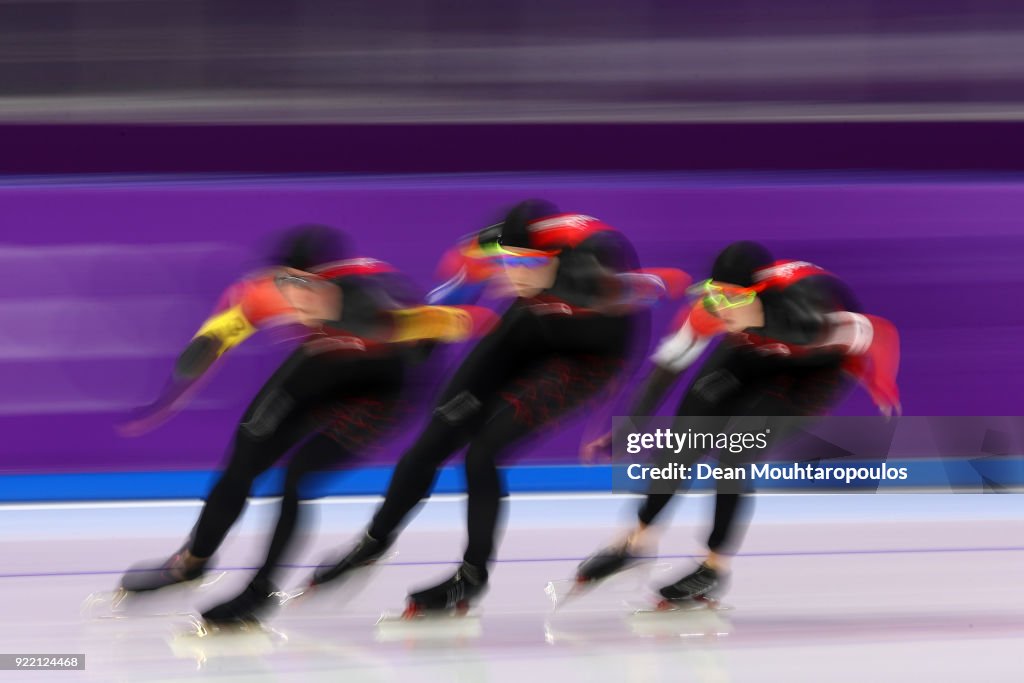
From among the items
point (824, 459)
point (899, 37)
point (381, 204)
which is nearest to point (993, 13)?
point (899, 37)

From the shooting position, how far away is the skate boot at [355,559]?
316 cm

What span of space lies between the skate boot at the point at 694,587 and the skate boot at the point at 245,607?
103cm

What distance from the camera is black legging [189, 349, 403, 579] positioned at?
293 cm

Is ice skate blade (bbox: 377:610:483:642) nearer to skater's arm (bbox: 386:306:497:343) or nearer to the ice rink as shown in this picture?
the ice rink

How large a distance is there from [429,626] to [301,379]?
0.69 meters

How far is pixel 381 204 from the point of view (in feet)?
17.0

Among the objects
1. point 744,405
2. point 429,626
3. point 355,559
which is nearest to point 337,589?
point 355,559

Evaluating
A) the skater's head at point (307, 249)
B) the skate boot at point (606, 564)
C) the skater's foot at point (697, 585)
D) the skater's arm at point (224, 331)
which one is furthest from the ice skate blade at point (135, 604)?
the skater's foot at point (697, 585)

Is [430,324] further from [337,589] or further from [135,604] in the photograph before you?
[135,604]

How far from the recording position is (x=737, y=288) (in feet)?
10.3

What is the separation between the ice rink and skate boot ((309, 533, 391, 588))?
0.20 ft

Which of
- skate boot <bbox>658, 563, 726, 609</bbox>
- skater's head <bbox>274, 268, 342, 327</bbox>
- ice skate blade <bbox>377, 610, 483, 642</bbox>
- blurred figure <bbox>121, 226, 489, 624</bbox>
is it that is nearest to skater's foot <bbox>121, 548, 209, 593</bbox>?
blurred figure <bbox>121, 226, 489, 624</bbox>

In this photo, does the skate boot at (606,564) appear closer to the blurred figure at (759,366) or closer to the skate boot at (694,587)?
the blurred figure at (759,366)

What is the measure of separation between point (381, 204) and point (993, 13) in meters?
3.04
